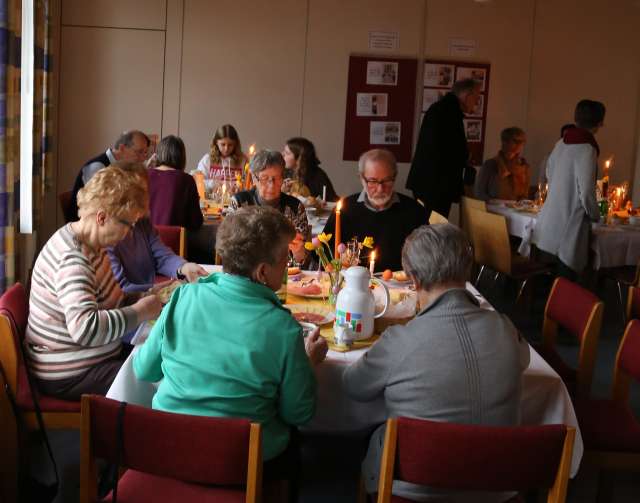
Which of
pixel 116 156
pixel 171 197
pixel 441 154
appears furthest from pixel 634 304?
pixel 441 154

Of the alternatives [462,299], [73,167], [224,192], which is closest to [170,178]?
[224,192]

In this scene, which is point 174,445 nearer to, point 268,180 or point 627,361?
point 627,361

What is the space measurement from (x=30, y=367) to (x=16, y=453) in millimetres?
297

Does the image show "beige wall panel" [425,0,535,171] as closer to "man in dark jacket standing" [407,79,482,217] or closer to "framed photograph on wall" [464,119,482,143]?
"framed photograph on wall" [464,119,482,143]

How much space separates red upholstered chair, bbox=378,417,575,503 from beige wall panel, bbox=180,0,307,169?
6.71 m

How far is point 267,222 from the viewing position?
6.84 ft

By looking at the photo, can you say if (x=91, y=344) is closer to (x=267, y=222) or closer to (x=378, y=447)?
(x=267, y=222)

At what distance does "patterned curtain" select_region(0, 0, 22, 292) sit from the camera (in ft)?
12.7

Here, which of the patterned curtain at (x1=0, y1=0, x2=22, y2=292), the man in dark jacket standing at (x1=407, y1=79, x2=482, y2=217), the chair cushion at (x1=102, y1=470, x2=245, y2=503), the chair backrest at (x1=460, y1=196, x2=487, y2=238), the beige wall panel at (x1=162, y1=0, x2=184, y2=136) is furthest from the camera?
the beige wall panel at (x1=162, y1=0, x2=184, y2=136)

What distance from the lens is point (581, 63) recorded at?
8.62 meters

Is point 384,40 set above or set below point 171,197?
above

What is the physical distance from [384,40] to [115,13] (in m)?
2.81

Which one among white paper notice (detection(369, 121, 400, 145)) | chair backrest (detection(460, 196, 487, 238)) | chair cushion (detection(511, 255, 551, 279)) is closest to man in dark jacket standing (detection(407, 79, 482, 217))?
chair backrest (detection(460, 196, 487, 238))

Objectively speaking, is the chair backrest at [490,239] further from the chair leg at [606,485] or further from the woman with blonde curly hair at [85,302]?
the woman with blonde curly hair at [85,302]
